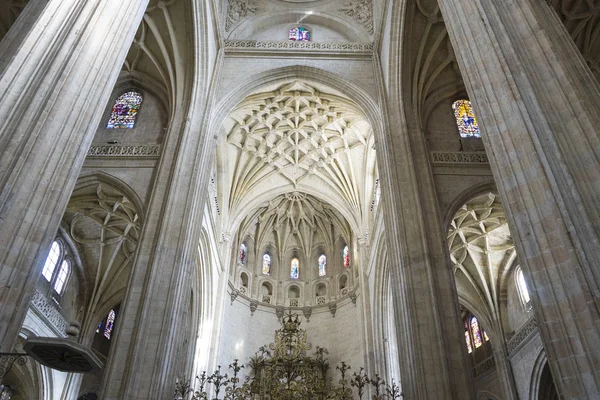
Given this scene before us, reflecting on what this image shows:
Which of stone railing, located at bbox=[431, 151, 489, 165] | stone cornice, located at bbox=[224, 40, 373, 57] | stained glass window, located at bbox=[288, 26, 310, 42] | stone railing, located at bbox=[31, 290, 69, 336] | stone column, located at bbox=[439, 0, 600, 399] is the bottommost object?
stone column, located at bbox=[439, 0, 600, 399]

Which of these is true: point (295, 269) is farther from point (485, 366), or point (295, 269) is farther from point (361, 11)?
point (361, 11)

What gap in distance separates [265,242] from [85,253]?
1067 centimetres

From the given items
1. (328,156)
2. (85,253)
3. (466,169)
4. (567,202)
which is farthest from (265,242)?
(567,202)

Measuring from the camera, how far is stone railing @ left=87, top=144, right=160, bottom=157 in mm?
14367

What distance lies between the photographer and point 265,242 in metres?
27.7

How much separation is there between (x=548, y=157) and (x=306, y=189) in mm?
18933

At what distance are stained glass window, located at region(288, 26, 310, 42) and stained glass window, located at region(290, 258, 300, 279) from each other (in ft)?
42.9

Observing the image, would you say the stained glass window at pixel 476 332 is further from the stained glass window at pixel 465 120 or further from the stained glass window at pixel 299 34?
the stained glass window at pixel 299 34

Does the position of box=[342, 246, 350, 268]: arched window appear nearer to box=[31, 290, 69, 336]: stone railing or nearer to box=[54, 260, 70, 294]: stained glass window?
box=[54, 260, 70, 294]: stained glass window

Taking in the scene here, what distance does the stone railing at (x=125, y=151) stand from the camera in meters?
14.4

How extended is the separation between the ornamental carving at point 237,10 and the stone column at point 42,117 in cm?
1140

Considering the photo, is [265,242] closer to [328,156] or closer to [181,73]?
[328,156]

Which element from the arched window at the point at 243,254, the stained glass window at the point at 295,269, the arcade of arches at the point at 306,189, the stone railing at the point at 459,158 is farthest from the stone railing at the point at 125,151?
the stained glass window at the point at 295,269

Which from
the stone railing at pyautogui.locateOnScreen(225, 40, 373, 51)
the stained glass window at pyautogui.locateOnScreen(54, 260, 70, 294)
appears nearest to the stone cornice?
the stone railing at pyautogui.locateOnScreen(225, 40, 373, 51)
